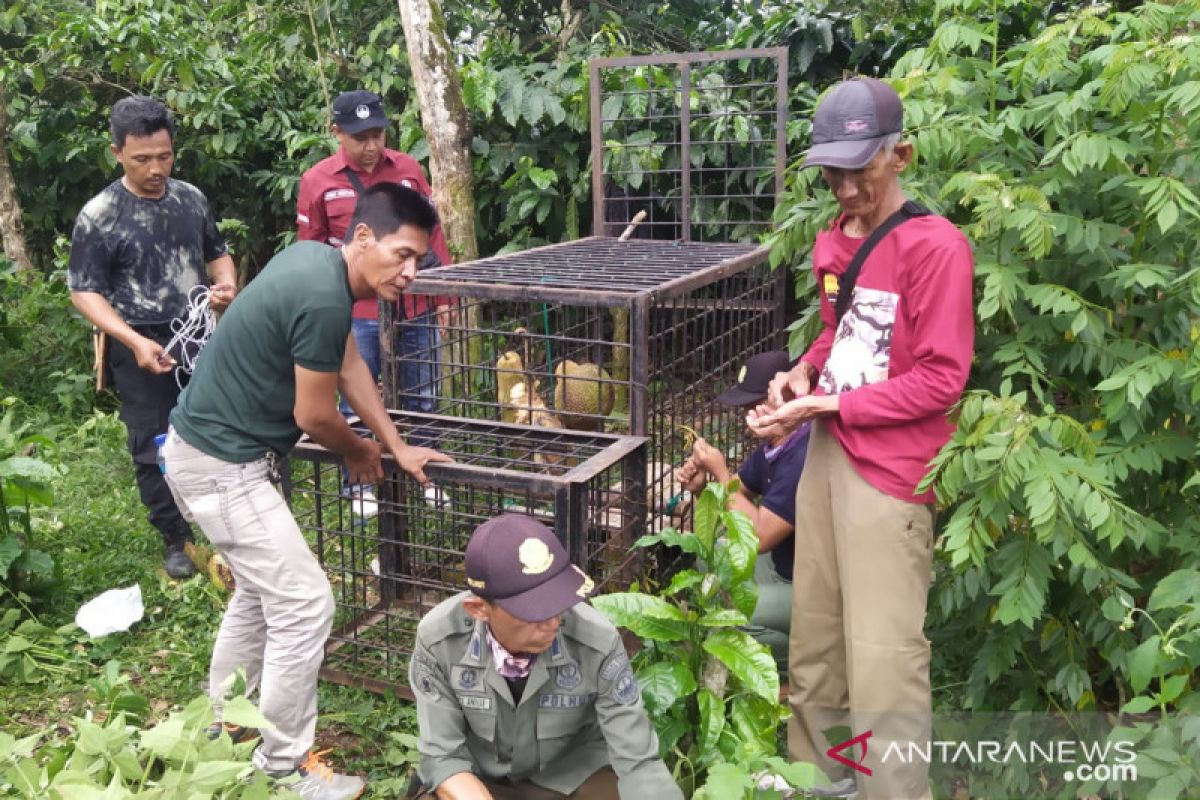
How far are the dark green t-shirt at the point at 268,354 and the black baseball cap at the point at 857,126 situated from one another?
4.24ft

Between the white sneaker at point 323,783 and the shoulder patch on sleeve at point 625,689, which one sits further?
the white sneaker at point 323,783

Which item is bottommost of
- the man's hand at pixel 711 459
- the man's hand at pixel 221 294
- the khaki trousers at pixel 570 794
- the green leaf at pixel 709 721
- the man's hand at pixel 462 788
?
the khaki trousers at pixel 570 794

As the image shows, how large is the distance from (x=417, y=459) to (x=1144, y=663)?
2.01m

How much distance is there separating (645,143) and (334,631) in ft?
10.4

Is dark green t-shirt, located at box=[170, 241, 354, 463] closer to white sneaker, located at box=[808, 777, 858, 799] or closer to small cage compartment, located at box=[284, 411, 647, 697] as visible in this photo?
small cage compartment, located at box=[284, 411, 647, 697]

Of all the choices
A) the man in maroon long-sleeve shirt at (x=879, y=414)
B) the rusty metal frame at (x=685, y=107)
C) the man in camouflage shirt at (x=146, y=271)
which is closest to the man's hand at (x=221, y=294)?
the man in camouflage shirt at (x=146, y=271)

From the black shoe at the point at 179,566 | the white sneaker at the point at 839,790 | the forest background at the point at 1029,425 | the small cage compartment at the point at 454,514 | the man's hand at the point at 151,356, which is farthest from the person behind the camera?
the black shoe at the point at 179,566

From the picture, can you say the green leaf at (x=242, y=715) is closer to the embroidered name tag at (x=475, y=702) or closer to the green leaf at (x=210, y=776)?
the green leaf at (x=210, y=776)

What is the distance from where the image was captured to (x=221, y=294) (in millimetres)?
4410

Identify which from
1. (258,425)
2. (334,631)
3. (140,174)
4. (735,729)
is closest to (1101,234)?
(735,729)

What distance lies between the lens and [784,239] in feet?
11.0

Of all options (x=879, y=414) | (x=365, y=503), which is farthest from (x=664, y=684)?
(x=365, y=503)

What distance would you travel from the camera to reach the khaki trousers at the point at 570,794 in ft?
8.91

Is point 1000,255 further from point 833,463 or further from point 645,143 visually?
point 645,143
